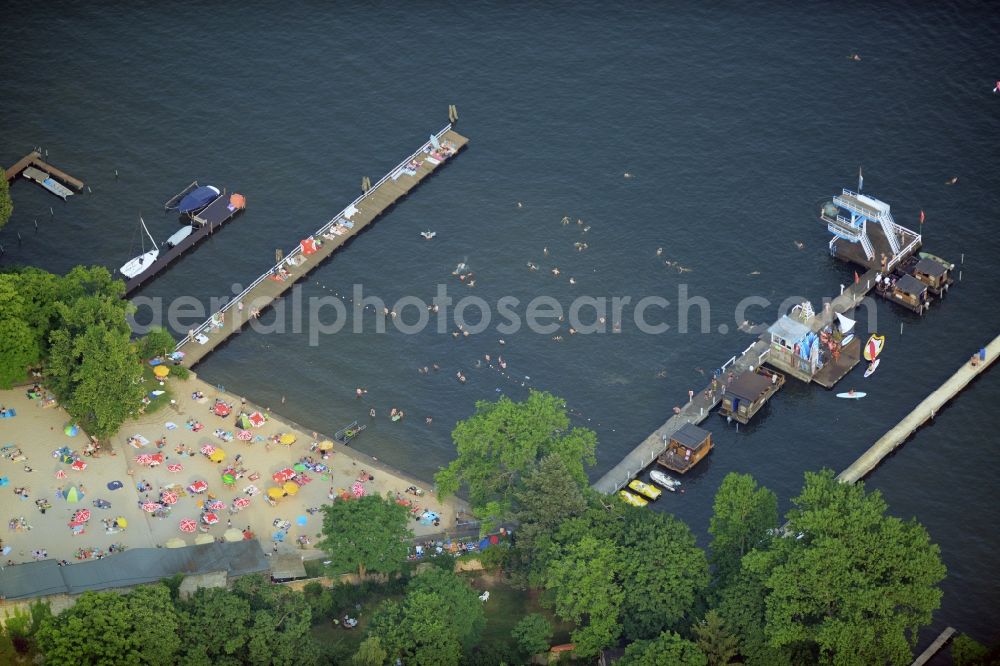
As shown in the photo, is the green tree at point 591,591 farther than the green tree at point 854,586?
Yes

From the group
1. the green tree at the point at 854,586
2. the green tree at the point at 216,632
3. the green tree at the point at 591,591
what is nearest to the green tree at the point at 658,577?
the green tree at the point at 591,591

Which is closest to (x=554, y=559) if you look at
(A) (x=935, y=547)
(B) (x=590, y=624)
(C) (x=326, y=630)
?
(B) (x=590, y=624)

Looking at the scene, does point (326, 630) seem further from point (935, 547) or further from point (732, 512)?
point (935, 547)

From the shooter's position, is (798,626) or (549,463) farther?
(549,463)

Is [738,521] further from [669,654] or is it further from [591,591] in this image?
[669,654]

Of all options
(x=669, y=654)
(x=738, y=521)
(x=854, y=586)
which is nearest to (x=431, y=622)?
(x=669, y=654)

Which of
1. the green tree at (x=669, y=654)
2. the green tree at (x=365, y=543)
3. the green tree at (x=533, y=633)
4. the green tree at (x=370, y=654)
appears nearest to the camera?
the green tree at (x=669, y=654)

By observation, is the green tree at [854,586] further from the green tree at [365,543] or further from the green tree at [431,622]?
the green tree at [365,543]
